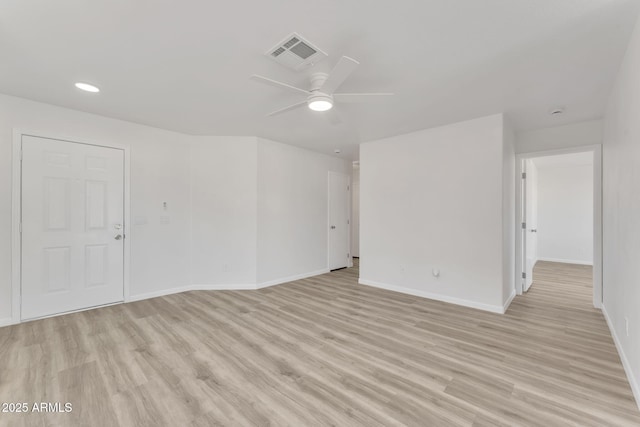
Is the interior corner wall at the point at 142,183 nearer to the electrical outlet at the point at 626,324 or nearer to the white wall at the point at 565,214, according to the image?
the electrical outlet at the point at 626,324

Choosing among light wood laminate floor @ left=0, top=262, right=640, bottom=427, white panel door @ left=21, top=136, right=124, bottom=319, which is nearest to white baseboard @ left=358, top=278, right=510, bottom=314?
light wood laminate floor @ left=0, top=262, right=640, bottom=427

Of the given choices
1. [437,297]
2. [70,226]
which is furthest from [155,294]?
[437,297]

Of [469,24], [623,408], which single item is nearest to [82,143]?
[469,24]

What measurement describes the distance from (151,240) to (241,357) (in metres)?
2.58

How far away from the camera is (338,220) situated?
5.99m

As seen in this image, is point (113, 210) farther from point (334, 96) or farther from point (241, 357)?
point (334, 96)

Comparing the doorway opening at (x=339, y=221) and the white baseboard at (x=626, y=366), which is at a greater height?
the doorway opening at (x=339, y=221)

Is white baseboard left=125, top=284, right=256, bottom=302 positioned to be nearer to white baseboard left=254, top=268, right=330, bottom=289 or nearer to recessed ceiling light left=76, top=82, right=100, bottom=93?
white baseboard left=254, top=268, right=330, bottom=289

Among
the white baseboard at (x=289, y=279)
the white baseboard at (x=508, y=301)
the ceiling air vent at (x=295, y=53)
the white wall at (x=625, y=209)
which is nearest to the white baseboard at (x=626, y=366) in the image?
the white wall at (x=625, y=209)

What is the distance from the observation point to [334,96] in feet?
7.75

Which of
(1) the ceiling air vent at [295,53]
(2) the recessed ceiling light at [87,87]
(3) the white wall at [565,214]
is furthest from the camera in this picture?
(3) the white wall at [565,214]

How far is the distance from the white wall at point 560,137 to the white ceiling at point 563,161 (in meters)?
2.27

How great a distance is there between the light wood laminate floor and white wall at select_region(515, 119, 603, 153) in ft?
7.27

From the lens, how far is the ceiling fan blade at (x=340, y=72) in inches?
71.7
